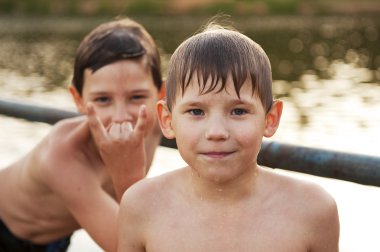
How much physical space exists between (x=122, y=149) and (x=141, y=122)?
148mm

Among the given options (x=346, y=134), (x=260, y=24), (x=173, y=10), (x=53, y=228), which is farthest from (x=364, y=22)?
(x=53, y=228)

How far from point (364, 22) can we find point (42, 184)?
29.9 m

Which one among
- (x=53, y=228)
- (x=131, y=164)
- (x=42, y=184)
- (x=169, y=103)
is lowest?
(x=53, y=228)

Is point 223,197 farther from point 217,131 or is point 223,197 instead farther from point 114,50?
point 114,50

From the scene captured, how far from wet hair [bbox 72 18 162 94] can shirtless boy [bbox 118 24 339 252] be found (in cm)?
93

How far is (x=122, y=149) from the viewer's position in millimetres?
2877

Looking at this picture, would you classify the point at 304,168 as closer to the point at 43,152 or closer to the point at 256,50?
the point at 256,50

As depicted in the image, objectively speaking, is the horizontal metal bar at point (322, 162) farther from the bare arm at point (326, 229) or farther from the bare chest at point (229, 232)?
the bare chest at point (229, 232)

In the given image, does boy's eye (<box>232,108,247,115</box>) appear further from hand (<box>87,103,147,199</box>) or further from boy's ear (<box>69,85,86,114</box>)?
boy's ear (<box>69,85,86,114</box>)

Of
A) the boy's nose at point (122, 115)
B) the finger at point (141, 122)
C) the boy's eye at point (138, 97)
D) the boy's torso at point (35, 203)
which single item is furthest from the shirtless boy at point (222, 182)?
the boy's torso at point (35, 203)

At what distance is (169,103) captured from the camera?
2.38 metres

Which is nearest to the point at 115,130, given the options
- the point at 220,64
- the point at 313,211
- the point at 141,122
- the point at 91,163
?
the point at 141,122

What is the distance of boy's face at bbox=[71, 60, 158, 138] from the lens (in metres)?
3.13

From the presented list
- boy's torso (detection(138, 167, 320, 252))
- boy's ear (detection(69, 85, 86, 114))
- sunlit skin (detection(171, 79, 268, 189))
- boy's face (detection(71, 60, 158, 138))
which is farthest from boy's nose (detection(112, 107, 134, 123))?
sunlit skin (detection(171, 79, 268, 189))
